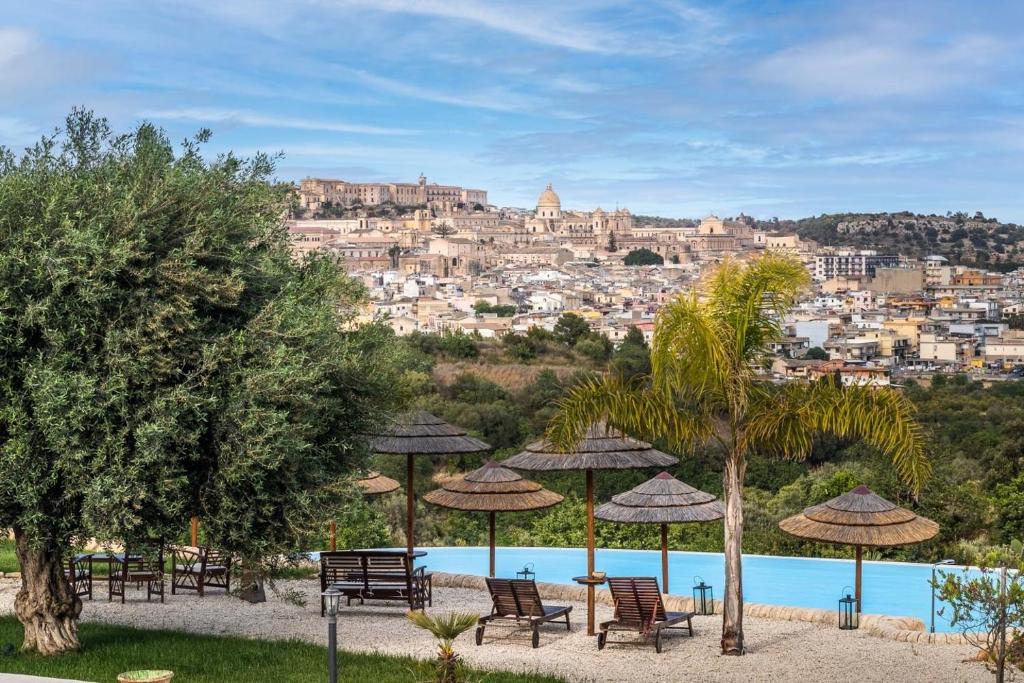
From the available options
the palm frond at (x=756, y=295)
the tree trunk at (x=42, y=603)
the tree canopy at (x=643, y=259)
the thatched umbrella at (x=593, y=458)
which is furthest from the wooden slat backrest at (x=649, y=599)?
the tree canopy at (x=643, y=259)

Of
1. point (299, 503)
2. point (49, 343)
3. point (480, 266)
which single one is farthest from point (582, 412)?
point (480, 266)

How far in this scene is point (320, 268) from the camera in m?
9.30

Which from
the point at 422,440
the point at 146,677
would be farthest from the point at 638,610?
the point at 146,677

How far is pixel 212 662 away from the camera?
8.27 m

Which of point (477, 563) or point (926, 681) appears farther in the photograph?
point (477, 563)

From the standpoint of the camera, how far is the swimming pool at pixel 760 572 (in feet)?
40.5

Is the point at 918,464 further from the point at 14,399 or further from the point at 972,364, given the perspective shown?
the point at 972,364

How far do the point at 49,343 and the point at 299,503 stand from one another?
1863mm

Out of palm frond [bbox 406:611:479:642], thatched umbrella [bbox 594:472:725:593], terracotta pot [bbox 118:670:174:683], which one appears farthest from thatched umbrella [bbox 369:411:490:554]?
terracotta pot [bbox 118:670:174:683]

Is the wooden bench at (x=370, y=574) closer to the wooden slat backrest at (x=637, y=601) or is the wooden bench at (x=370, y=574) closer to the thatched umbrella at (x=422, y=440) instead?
the thatched umbrella at (x=422, y=440)

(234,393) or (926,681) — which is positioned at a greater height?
(234,393)

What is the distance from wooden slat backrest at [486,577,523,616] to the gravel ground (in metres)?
0.21

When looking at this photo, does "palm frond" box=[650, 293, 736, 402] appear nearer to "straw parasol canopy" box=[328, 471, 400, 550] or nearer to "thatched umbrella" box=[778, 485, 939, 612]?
"thatched umbrella" box=[778, 485, 939, 612]

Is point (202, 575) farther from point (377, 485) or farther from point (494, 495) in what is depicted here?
point (494, 495)
